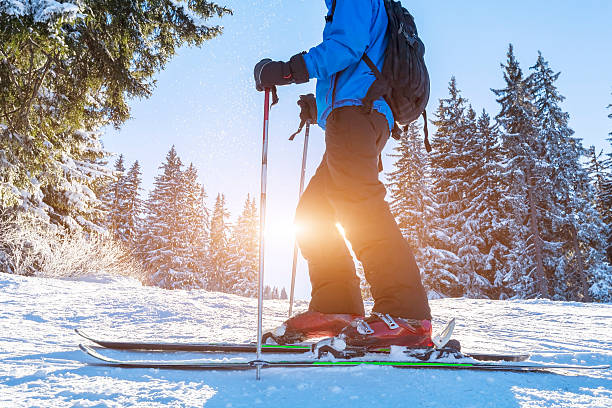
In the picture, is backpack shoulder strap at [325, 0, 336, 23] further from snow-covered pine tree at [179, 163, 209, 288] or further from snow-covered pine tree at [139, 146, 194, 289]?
snow-covered pine tree at [179, 163, 209, 288]

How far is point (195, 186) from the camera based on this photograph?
39594 millimetres

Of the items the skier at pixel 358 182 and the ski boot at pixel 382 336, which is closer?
the ski boot at pixel 382 336

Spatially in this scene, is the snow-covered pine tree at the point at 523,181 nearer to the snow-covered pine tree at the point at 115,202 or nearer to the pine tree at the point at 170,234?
the pine tree at the point at 170,234

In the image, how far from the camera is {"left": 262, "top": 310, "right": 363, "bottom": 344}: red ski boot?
2.09m

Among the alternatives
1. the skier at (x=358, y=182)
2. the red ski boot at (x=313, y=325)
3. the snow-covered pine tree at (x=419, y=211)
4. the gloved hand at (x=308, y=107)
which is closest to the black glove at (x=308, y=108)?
the gloved hand at (x=308, y=107)

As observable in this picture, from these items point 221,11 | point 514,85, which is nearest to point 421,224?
point 514,85

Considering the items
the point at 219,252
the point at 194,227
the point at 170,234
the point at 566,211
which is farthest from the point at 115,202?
the point at 566,211

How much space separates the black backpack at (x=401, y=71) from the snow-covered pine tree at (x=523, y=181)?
22.1 meters

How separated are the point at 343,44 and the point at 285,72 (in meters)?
0.35

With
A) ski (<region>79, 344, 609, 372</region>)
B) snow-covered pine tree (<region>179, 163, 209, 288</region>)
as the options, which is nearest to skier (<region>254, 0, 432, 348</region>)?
ski (<region>79, 344, 609, 372</region>)

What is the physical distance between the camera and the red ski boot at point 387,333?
1.71 metres

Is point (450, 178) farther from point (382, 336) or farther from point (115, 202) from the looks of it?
point (115, 202)

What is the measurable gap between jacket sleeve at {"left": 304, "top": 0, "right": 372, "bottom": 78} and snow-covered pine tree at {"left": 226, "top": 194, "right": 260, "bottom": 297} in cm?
3342

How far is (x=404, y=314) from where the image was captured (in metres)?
1.78
